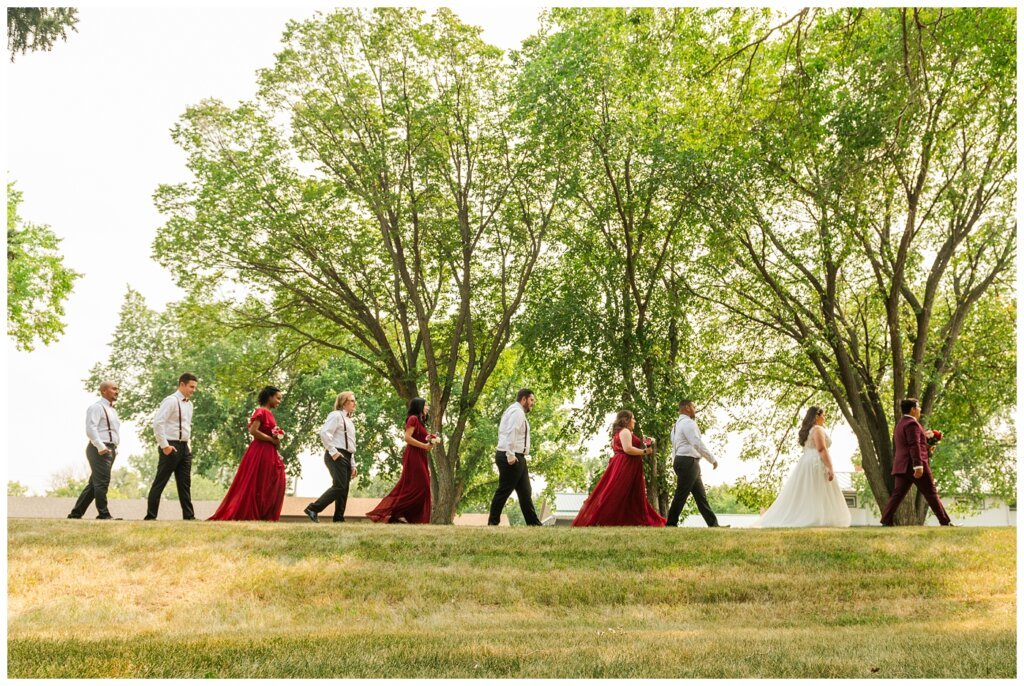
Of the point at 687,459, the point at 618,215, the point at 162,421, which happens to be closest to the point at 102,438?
the point at 162,421

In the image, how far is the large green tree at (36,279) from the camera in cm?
3503

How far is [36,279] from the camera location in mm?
36188

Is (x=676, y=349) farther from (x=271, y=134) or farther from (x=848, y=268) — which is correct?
(x=271, y=134)

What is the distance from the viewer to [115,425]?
14438 mm

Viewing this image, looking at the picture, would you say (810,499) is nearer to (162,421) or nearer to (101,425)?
(162,421)

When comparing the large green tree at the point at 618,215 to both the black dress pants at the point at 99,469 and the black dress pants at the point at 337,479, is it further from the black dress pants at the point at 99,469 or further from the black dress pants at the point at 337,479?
the black dress pants at the point at 99,469

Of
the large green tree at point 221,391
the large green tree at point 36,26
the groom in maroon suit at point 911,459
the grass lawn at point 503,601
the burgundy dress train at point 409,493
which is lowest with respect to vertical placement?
the grass lawn at point 503,601

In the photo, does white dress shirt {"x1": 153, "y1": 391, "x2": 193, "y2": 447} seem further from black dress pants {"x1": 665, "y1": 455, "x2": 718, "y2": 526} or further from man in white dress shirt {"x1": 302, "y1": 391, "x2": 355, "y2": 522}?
black dress pants {"x1": 665, "y1": 455, "x2": 718, "y2": 526}

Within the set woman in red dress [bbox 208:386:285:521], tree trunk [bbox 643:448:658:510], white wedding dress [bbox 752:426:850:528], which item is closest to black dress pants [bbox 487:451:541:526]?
woman in red dress [bbox 208:386:285:521]

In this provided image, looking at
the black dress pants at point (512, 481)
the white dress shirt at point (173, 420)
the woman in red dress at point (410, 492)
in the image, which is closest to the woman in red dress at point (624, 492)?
the black dress pants at point (512, 481)

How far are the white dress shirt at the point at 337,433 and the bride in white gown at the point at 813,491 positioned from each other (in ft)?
24.7

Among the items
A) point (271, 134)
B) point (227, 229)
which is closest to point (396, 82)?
point (271, 134)

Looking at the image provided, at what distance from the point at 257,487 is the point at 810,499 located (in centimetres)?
959

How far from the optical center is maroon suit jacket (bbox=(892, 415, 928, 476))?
14.5 m
